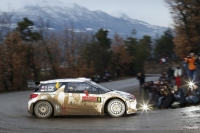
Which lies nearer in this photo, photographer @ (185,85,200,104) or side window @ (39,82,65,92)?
side window @ (39,82,65,92)

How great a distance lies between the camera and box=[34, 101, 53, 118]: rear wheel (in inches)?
534

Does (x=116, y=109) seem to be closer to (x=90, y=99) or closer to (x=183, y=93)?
(x=90, y=99)

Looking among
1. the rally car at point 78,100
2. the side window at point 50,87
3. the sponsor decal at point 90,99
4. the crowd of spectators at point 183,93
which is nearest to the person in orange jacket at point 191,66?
the crowd of spectators at point 183,93

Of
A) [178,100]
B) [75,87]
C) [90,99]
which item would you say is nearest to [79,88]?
[75,87]

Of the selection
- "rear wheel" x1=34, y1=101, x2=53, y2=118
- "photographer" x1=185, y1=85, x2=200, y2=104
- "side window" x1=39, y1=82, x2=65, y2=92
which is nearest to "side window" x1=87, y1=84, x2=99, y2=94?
"side window" x1=39, y1=82, x2=65, y2=92

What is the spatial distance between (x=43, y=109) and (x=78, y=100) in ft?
4.56

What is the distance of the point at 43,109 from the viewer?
1363 cm

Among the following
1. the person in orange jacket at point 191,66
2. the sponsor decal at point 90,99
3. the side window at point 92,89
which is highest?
the person in orange jacket at point 191,66

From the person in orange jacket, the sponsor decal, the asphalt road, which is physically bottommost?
the asphalt road

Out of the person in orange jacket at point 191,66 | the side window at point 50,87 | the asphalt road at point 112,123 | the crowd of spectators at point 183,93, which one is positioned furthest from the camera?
the person in orange jacket at point 191,66

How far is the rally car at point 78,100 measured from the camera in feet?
43.4

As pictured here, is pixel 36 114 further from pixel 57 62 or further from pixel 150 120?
pixel 57 62

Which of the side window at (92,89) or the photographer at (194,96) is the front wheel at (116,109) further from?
the photographer at (194,96)

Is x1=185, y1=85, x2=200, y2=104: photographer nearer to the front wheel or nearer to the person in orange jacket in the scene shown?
the person in orange jacket
